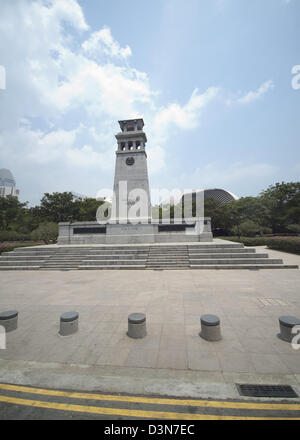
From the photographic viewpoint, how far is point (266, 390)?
331 centimetres

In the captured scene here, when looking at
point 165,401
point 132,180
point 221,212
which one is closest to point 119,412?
point 165,401

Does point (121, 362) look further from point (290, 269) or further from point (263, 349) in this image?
point (290, 269)

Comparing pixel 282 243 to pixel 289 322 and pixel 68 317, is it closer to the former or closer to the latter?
pixel 289 322

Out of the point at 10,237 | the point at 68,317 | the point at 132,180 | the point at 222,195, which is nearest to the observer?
the point at 68,317

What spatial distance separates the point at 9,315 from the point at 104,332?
2.94 m

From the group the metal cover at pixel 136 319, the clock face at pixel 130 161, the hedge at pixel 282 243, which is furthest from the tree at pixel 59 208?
the metal cover at pixel 136 319

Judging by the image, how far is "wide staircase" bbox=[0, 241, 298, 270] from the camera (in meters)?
13.4

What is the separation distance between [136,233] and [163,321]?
Result: 17110mm

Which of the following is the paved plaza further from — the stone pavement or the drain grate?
the drain grate

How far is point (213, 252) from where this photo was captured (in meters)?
15.2

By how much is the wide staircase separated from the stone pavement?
8.38 feet

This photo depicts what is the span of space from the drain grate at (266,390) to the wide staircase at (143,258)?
32.5 feet

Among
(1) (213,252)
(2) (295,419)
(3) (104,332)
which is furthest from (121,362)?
(1) (213,252)

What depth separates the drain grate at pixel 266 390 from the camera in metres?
3.21
